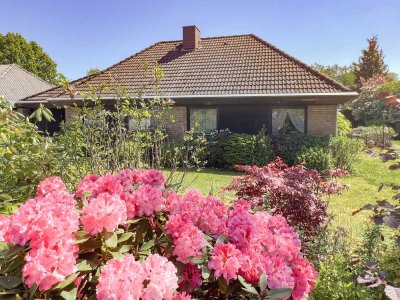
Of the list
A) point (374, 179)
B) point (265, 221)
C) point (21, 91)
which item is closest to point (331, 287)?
point (265, 221)

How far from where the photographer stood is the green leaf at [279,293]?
1.47 meters

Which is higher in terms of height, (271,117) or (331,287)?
(271,117)

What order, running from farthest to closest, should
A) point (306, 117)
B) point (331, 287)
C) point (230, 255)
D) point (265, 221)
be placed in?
point (306, 117)
point (331, 287)
point (265, 221)
point (230, 255)

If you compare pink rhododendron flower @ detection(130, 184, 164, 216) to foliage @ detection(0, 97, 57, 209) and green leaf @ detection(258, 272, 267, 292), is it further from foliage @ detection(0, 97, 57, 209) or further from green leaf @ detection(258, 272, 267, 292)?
foliage @ detection(0, 97, 57, 209)

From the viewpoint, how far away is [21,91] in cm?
3147

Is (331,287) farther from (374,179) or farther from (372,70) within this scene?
(372,70)

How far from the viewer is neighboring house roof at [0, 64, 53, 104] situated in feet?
98.6

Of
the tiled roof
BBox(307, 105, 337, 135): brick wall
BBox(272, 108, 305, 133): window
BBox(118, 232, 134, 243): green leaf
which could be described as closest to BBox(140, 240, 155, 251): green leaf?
BBox(118, 232, 134, 243): green leaf

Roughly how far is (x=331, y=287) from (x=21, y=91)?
3490cm

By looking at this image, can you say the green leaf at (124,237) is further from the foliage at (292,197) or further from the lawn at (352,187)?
the lawn at (352,187)

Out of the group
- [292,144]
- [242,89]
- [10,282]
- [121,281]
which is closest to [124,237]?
[121,281]

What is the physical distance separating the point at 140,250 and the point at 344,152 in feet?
39.2

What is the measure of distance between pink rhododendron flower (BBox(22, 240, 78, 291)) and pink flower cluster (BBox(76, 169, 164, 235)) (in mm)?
209

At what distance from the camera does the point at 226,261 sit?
5.15 ft
